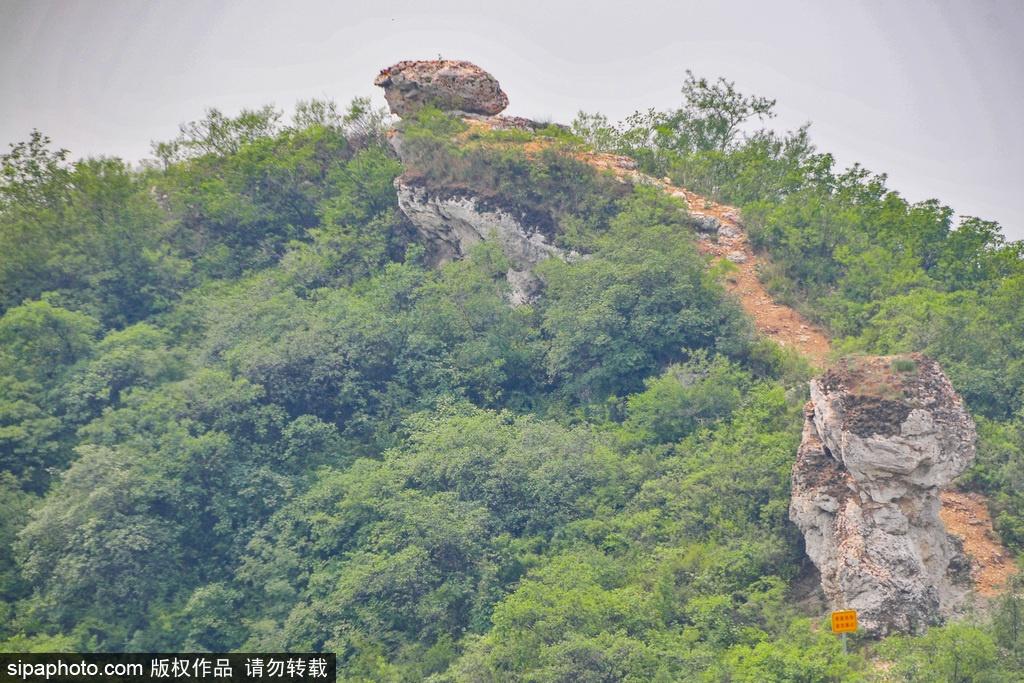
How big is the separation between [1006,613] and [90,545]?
15.0 meters

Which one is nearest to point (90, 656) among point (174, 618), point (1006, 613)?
point (174, 618)

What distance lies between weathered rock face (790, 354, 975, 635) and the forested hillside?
2.31 feet

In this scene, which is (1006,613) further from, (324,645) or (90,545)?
(90,545)

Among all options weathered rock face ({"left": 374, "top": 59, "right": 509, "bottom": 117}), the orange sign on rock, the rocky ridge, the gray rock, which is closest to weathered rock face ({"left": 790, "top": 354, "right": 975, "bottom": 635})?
the rocky ridge

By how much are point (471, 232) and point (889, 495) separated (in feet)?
45.1

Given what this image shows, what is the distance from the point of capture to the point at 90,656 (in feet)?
73.9

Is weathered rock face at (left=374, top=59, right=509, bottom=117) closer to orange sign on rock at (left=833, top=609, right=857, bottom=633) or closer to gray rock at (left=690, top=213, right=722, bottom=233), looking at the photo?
gray rock at (left=690, top=213, right=722, bottom=233)

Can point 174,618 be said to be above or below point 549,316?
below

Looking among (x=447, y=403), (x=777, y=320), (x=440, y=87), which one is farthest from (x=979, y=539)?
(x=440, y=87)

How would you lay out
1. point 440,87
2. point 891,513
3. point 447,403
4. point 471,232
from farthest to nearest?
point 440,87, point 471,232, point 447,403, point 891,513

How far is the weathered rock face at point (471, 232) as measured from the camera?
2955 centimetres

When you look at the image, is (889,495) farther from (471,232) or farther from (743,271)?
(471,232)

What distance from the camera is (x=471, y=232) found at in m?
30.7

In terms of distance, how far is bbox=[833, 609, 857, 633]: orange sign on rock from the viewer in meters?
18.2
